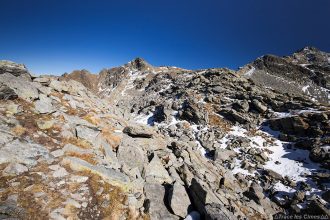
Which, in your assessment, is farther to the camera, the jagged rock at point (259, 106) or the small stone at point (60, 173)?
the jagged rock at point (259, 106)

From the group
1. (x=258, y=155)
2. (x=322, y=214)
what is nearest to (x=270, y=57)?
(x=258, y=155)

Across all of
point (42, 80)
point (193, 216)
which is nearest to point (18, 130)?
point (42, 80)

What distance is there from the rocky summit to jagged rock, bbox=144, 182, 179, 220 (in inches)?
2.7

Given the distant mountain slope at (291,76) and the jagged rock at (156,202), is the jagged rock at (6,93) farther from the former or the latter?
→ the distant mountain slope at (291,76)

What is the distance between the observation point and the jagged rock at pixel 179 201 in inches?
463

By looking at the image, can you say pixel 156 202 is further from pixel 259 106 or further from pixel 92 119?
pixel 259 106

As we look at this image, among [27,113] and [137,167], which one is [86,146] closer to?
[137,167]

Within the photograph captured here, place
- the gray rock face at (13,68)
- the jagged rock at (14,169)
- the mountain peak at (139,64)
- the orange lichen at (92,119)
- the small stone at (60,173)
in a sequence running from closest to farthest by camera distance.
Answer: the jagged rock at (14,169) < the small stone at (60,173) < the orange lichen at (92,119) < the gray rock face at (13,68) < the mountain peak at (139,64)

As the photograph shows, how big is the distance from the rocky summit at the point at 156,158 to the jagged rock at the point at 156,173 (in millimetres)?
85

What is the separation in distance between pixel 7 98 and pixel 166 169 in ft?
42.4

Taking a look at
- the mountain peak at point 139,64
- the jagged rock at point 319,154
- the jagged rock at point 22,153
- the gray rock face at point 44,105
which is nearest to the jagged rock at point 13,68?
the gray rock face at point 44,105

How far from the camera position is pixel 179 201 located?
39.9ft

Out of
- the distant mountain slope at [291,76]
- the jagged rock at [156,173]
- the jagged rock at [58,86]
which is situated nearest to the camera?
the jagged rock at [156,173]

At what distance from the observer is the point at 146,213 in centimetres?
1105
